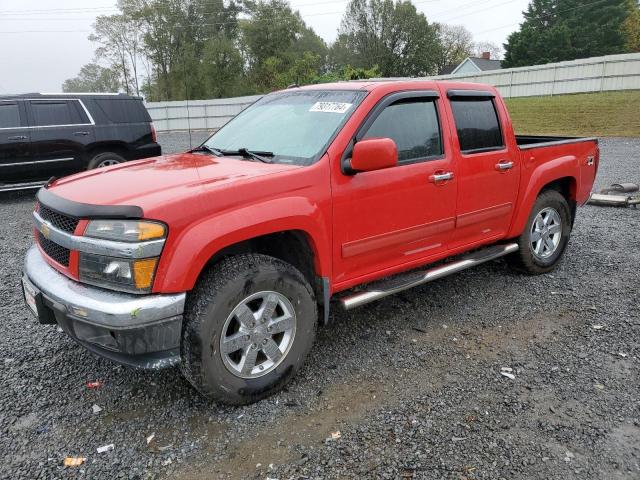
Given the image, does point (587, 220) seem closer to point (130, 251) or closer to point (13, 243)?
point (130, 251)

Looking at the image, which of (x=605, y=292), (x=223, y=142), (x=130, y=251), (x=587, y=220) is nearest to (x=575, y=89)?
(x=587, y=220)

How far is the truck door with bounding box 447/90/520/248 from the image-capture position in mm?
3932

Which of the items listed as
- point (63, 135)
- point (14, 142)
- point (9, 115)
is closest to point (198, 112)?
point (63, 135)

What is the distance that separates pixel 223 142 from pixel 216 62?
152 feet

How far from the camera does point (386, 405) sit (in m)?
2.89

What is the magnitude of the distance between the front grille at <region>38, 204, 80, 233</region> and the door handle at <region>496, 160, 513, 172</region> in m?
3.23

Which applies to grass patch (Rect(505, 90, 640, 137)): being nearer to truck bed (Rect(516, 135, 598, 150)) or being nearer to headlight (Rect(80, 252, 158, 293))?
truck bed (Rect(516, 135, 598, 150))

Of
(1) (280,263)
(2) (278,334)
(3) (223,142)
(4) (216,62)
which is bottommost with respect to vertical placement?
(2) (278,334)

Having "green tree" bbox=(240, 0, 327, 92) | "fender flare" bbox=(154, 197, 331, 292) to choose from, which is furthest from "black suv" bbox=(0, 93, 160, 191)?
"green tree" bbox=(240, 0, 327, 92)

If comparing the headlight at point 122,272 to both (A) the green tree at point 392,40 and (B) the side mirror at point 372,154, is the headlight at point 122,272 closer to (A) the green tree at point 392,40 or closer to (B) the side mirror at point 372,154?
(B) the side mirror at point 372,154

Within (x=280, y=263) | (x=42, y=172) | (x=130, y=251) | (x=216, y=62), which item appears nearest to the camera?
(x=130, y=251)

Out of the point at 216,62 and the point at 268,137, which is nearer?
the point at 268,137

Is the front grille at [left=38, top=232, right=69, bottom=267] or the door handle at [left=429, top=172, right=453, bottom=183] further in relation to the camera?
the door handle at [left=429, top=172, right=453, bottom=183]

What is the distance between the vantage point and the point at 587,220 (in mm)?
6887
